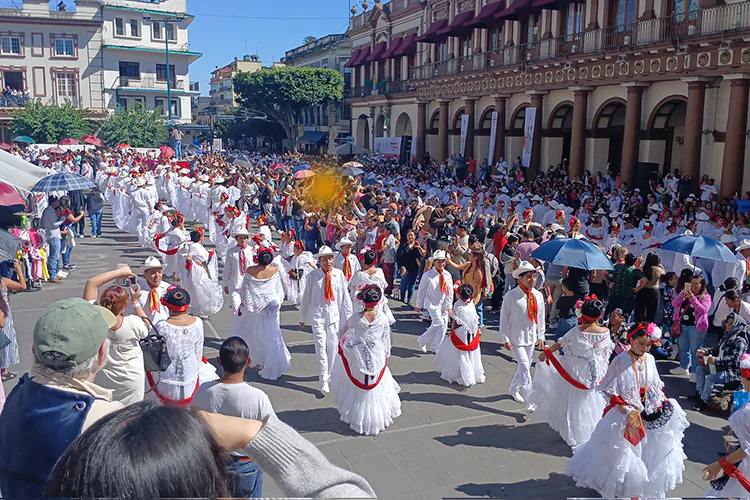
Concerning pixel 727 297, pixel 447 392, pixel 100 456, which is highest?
pixel 100 456

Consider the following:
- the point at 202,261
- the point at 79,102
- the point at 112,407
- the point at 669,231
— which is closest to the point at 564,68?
the point at 669,231

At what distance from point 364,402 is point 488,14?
26.3 m

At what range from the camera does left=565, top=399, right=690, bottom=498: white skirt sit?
5.88m

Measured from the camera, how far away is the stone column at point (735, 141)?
17.6 meters

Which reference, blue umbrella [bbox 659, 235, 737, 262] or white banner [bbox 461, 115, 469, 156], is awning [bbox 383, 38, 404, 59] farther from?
blue umbrella [bbox 659, 235, 737, 262]

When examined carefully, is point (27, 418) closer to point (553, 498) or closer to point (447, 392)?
point (553, 498)

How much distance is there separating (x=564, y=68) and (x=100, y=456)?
2499 cm

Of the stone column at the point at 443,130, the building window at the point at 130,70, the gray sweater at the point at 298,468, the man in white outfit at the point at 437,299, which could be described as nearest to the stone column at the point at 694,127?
the man in white outfit at the point at 437,299

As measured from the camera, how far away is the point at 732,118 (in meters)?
17.9

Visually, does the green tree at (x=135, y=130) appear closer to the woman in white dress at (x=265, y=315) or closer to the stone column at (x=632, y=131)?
the stone column at (x=632, y=131)

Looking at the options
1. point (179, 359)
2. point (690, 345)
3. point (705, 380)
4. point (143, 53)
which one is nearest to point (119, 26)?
point (143, 53)

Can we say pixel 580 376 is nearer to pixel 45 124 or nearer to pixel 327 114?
pixel 45 124

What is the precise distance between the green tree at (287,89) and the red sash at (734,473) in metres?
54.6

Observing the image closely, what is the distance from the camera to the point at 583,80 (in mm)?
23375
